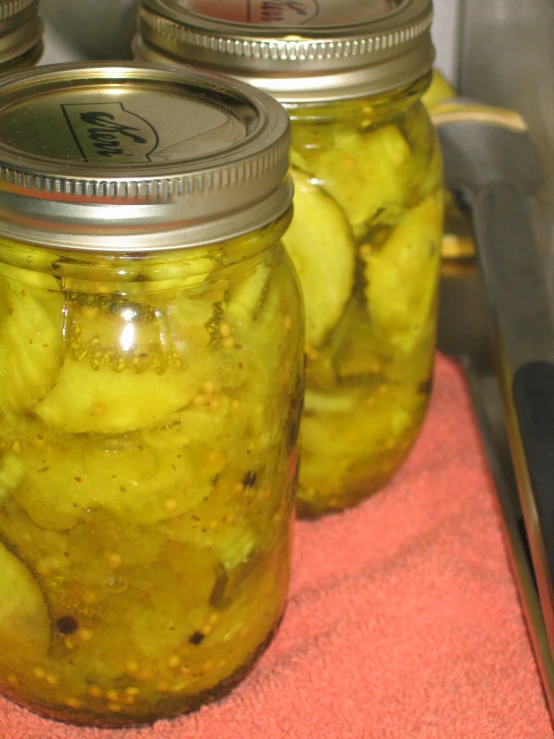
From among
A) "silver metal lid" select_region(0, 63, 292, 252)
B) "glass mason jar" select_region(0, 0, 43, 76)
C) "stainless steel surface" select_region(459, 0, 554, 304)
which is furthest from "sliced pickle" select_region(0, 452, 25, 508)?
"stainless steel surface" select_region(459, 0, 554, 304)

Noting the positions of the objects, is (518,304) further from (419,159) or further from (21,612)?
(21,612)

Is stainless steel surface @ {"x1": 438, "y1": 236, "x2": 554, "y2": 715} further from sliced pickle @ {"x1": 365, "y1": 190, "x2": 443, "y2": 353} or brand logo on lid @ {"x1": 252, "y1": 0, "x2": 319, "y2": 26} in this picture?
brand logo on lid @ {"x1": 252, "y1": 0, "x2": 319, "y2": 26}

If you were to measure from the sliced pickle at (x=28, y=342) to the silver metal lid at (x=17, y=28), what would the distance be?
0.68 feet

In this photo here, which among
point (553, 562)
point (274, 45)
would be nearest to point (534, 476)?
point (553, 562)

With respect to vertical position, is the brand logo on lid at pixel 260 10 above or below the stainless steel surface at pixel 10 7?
below

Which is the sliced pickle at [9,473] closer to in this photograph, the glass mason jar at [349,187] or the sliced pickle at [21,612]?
the sliced pickle at [21,612]

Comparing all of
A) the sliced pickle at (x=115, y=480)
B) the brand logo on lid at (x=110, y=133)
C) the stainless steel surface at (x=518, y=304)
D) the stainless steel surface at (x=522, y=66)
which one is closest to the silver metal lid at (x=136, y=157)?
the brand logo on lid at (x=110, y=133)

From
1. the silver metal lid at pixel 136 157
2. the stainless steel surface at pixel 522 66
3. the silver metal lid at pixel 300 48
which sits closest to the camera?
the silver metal lid at pixel 136 157

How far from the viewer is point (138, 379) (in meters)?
0.47

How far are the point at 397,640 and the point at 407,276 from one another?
232mm

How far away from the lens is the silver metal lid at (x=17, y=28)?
23.7 inches

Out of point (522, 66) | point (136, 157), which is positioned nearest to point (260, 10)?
point (136, 157)

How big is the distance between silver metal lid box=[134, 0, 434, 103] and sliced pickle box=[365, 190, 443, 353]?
93 mm

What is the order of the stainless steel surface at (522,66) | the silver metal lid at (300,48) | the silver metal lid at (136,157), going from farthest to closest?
the stainless steel surface at (522,66), the silver metal lid at (300,48), the silver metal lid at (136,157)
